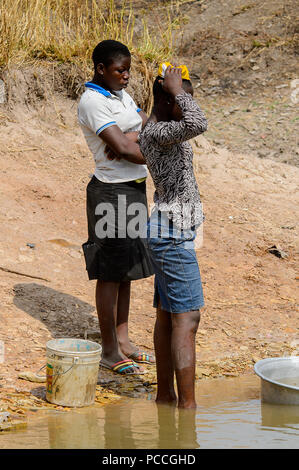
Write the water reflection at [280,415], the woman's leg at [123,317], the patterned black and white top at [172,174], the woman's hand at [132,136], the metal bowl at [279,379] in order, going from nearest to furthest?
the patterned black and white top at [172,174]
the water reflection at [280,415]
the metal bowl at [279,379]
the woman's hand at [132,136]
the woman's leg at [123,317]

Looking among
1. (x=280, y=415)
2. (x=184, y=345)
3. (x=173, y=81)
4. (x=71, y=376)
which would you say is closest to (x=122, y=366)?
(x=71, y=376)

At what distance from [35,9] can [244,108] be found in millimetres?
3057

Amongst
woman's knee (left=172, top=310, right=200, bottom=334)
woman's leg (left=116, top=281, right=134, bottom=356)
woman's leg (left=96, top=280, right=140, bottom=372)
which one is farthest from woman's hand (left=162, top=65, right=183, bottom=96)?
woman's leg (left=116, top=281, right=134, bottom=356)

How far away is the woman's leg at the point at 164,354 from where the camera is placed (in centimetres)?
355

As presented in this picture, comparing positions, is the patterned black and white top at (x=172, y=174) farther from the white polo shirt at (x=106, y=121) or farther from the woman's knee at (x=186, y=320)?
the white polo shirt at (x=106, y=121)

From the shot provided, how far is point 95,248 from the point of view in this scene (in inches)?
161

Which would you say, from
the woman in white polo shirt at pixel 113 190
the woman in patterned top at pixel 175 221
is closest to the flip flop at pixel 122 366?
the woman in white polo shirt at pixel 113 190

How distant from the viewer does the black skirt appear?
3.99 m

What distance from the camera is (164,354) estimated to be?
3.57m

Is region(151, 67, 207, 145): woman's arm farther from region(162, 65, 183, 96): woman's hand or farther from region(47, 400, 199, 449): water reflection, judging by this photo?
region(47, 400, 199, 449): water reflection

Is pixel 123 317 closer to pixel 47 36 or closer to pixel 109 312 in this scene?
pixel 109 312

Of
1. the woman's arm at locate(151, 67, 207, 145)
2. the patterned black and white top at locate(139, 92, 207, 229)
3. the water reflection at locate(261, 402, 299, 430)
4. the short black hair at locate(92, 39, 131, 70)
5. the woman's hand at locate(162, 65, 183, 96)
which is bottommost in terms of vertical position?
the water reflection at locate(261, 402, 299, 430)

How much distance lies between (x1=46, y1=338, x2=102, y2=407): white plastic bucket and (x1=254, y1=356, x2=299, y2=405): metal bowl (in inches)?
33.2

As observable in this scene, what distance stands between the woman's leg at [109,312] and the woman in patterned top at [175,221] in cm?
67
